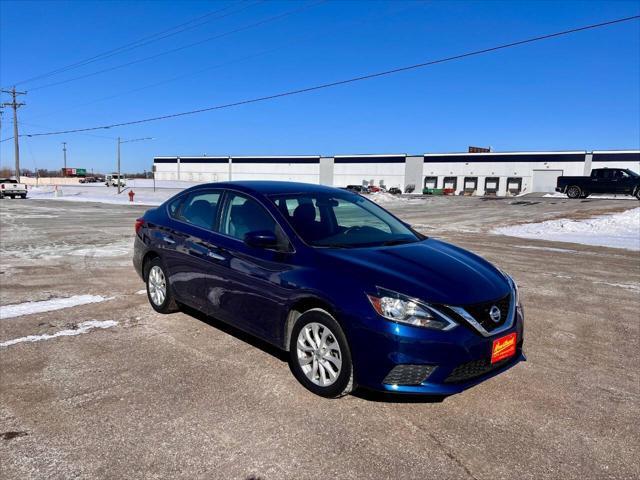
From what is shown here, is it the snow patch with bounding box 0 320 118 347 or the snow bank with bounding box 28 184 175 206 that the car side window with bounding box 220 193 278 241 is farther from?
the snow bank with bounding box 28 184 175 206

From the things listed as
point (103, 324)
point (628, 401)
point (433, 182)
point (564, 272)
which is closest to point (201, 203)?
point (103, 324)

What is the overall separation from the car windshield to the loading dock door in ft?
229

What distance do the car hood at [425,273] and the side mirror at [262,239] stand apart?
44 cm

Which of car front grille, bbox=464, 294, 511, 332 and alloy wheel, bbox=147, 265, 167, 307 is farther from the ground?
car front grille, bbox=464, 294, 511, 332

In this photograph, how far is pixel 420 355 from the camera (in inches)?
120

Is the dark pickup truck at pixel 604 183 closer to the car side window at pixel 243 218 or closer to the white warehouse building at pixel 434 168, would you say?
the car side window at pixel 243 218

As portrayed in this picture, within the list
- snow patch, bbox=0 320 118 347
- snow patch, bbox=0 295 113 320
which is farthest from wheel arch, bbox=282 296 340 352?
snow patch, bbox=0 295 113 320

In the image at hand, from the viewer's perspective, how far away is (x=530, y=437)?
121 inches

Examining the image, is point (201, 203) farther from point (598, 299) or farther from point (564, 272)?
point (564, 272)

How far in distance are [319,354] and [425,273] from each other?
38.6 inches

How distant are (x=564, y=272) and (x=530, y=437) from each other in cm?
658

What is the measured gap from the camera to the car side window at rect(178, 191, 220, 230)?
15.7 ft

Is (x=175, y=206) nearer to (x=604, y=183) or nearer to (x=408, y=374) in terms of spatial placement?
(x=408, y=374)

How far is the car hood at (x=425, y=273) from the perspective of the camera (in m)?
3.21
